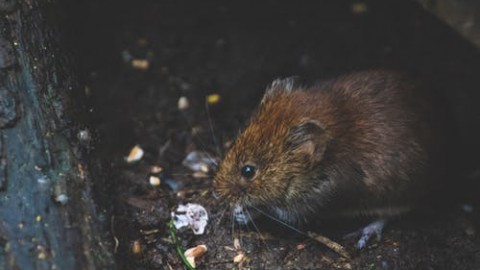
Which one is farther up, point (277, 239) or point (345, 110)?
point (345, 110)

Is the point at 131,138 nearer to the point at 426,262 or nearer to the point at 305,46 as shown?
the point at 305,46

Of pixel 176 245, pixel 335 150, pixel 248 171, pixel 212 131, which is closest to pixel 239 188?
pixel 248 171

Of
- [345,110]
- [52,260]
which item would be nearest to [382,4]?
[345,110]

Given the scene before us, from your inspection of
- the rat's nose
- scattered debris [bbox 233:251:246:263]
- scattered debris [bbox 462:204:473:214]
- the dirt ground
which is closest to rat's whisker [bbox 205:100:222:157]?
the dirt ground

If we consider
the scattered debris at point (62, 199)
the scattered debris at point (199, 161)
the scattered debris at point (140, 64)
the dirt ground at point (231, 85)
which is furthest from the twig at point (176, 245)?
the scattered debris at point (140, 64)

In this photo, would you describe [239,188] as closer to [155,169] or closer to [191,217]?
[191,217]

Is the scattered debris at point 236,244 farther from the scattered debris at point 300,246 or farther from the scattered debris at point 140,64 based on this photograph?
the scattered debris at point 140,64
